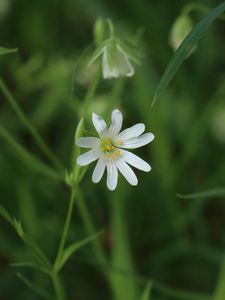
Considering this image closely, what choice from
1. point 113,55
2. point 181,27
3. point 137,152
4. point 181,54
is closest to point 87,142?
point 181,54

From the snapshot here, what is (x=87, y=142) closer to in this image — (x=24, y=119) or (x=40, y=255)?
(x=40, y=255)

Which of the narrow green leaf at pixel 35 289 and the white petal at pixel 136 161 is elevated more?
the white petal at pixel 136 161

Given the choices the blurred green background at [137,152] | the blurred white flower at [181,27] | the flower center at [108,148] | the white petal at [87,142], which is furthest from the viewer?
the blurred green background at [137,152]

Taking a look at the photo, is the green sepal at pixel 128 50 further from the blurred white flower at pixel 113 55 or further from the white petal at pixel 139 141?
the white petal at pixel 139 141

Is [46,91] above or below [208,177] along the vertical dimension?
above

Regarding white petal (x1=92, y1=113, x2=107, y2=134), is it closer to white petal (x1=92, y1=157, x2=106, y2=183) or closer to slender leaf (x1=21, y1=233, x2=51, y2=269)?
white petal (x1=92, y1=157, x2=106, y2=183)

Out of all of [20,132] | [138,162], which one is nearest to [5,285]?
[20,132]

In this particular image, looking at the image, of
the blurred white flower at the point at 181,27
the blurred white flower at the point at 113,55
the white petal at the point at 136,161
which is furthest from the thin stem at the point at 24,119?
the blurred white flower at the point at 181,27

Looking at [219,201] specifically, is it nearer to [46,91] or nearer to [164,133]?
[164,133]
